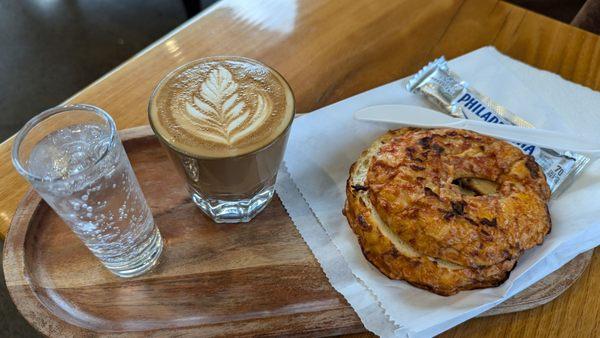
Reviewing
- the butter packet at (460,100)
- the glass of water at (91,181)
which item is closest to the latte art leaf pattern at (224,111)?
the glass of water at (91,181)

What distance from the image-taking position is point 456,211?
2.27ft

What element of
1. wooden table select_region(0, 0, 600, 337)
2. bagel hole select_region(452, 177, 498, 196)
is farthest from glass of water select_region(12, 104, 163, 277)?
bagel hole select_region(452, 177, 498, 196)

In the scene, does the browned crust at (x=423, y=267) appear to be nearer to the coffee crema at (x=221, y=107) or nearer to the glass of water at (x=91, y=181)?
the coffee crema at (x=221, y=107)

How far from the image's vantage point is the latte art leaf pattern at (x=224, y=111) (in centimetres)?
71

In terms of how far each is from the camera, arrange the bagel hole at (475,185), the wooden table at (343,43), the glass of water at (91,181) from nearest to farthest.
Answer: the glass of water at (91,181) → the bagel hole at (475,185) → the wooden table at (343,43)

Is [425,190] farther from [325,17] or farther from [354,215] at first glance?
[325,17]

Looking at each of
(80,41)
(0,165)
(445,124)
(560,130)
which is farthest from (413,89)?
(80,41)

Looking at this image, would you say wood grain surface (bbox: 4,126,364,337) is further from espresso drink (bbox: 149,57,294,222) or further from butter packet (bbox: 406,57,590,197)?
butter packet (bbox: 406,57,590,197)

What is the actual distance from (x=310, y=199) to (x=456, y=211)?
246 millimetres

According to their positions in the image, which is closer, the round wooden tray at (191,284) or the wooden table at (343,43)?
the round wooden tray at (191,284)

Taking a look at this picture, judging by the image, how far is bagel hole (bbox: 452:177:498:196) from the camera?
76 cm

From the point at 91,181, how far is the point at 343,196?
399mm

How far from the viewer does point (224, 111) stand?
0.73 metres

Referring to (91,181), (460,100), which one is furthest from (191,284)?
(460,100)
